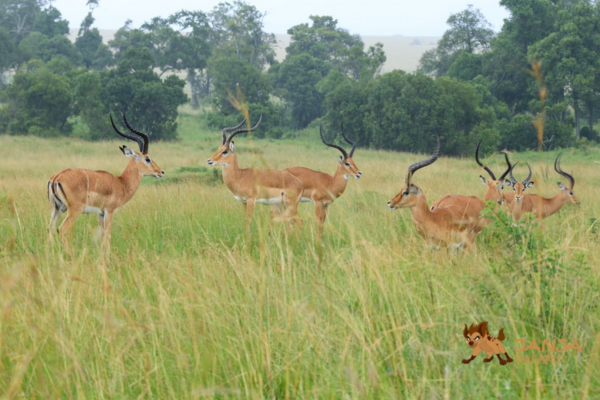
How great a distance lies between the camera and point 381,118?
86.1ft

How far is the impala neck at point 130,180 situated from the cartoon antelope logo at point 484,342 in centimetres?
462

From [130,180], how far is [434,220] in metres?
3.17

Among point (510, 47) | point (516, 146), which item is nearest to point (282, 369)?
point (516, 146)

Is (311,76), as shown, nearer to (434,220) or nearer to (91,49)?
(91,49)

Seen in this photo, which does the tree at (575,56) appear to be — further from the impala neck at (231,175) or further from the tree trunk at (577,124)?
the impala neck at (231,175)

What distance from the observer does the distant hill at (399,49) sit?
305ft

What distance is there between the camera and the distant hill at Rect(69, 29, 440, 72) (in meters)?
92.9

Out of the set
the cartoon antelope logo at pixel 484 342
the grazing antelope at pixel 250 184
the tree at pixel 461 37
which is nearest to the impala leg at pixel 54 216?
the grazing antelope at pixel 250 184

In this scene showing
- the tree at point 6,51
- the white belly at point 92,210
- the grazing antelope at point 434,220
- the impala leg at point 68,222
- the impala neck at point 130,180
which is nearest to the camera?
the grazing antelope at point 434,220

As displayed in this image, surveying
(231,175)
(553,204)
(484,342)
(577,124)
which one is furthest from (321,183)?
(577,124)

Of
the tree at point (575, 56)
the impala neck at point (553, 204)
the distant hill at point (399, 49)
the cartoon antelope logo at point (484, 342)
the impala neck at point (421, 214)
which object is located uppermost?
the distant hill at point (399, 49)

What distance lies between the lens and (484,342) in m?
2.58

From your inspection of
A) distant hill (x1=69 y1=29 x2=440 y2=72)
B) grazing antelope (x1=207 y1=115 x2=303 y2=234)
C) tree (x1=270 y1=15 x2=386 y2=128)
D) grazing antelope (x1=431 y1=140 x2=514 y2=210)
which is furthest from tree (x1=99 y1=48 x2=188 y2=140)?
distant hill (x1=69 y1=29 x2=440 y2=72)

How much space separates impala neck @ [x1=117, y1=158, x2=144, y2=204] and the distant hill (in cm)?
7042
